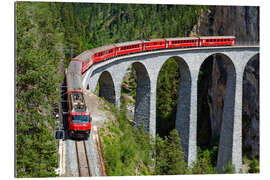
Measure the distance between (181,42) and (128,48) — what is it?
6398 millimetres

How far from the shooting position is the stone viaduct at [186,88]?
29.8 meters

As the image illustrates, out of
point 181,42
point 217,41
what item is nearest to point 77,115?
point 181,42

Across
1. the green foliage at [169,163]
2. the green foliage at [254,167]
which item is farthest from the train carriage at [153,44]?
the green foliage at [254,167]

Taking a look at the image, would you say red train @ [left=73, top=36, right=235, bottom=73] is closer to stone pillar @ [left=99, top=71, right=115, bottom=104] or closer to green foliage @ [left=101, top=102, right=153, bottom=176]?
stone pillar @ [left=99, top=71, right=115, bottom=104]

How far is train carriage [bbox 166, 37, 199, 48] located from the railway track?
1904 centimetres

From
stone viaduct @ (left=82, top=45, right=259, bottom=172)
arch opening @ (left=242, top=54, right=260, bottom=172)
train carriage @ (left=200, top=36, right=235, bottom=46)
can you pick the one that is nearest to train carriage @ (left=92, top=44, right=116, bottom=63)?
stone viaduct @ (left=82, top=45, right=259, bottom=172)

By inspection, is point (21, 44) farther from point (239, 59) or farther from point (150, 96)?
point (239, 59)

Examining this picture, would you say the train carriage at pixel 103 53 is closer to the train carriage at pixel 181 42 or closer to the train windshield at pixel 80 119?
the train carriage at pixel 181 42

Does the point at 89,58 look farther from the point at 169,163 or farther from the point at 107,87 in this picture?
the point at 169,163

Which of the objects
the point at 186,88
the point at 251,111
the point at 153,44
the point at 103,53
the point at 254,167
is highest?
the point at 153,44

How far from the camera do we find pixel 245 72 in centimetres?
3944

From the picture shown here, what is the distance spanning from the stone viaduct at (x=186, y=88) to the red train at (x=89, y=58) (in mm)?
610

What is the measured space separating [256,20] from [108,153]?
23.4 meters

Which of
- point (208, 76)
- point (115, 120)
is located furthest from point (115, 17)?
point (115, 120)
